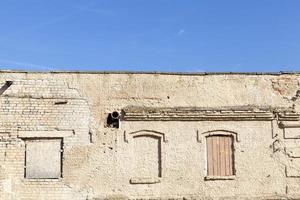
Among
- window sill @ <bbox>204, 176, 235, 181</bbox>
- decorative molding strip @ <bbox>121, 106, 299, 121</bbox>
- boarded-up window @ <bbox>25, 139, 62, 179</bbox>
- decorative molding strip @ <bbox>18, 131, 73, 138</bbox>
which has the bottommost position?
window sill @ <bbox>204, 176, 235, 181</bbox>

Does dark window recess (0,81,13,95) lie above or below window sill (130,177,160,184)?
above

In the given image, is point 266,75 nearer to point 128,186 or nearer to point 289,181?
point 289,181

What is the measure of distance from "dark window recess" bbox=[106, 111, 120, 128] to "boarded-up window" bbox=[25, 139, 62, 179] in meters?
1.63

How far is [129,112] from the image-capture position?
1792 centimetres

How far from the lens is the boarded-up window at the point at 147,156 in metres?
17.7

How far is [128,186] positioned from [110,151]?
122 cm

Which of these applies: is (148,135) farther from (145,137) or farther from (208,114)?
(208,114)

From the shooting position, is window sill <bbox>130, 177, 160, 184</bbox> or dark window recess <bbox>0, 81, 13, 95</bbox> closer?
window sill <bbox>130, 177, 160, 184</bbox>

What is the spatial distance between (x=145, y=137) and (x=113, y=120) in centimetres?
114

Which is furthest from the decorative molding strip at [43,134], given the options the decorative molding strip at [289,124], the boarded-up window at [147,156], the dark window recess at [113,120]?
the decorative molding strip at [289,124]

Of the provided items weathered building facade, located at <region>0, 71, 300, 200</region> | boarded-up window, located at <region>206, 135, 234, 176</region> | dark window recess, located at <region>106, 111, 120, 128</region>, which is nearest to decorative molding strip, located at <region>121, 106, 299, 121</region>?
weathered building facade, located at <region>0, 71, 300, 200</region>

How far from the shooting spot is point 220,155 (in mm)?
18156

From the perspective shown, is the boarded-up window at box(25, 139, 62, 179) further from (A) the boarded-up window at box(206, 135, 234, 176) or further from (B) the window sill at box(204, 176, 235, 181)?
(A) the boarded-up window at box(206, 135, 234, 176)

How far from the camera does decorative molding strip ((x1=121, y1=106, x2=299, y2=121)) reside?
1794cm
